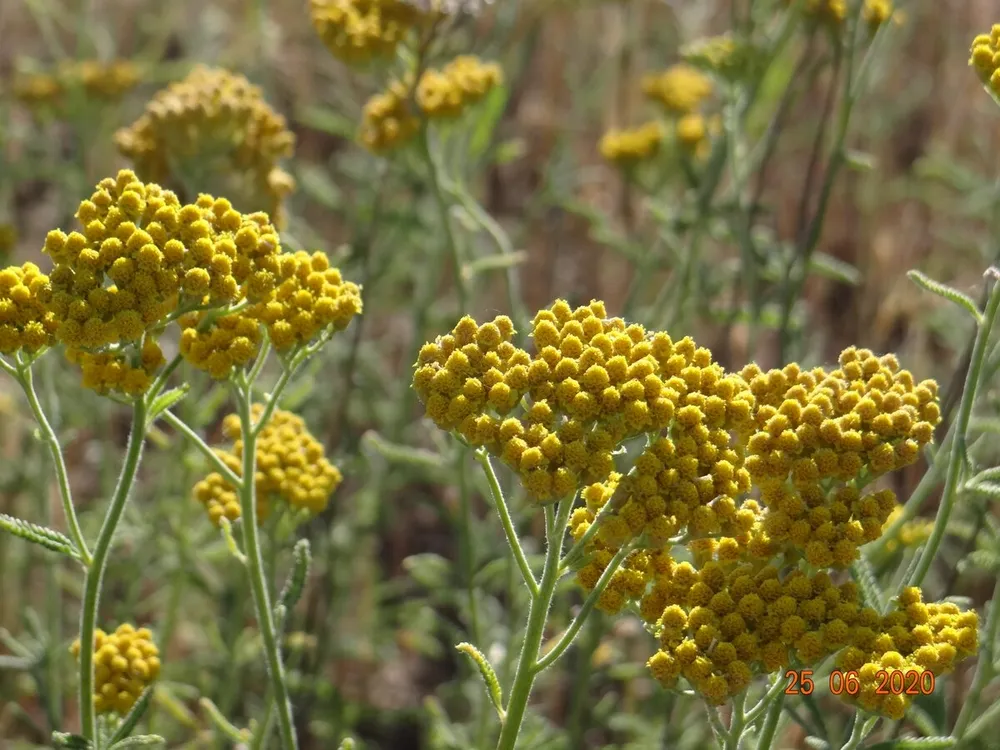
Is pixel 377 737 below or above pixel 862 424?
below

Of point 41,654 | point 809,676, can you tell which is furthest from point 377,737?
point 809,676

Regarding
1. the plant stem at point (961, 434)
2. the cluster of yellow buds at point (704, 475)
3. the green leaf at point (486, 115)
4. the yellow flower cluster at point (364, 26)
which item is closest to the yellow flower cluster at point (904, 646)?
the cluster of yellow buds at point (704, 475)

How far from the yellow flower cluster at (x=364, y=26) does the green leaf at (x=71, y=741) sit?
8.20 ft

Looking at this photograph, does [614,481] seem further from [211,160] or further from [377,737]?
[377,737]

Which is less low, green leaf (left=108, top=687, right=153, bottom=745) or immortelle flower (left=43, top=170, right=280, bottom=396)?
immortelle flower (left=43, top=170, right=280, bottom=396)

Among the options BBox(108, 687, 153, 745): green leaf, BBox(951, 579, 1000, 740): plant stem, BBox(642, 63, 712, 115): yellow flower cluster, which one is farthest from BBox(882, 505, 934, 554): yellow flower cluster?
BBox(642, 63, 712, 115): yellow flower cluster

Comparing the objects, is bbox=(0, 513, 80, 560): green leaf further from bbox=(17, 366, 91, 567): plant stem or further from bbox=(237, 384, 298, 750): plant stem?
bbox=(237, 384, 298, 750): plant stem

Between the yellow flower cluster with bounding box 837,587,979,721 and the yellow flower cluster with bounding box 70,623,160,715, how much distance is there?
1783 mm

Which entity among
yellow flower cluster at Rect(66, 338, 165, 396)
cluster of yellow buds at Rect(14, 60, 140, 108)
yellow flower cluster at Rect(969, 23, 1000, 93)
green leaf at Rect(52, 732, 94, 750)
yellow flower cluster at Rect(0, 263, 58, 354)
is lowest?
green leaf at Rect(52, 732, 94, 750)

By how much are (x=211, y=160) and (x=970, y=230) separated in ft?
18.5

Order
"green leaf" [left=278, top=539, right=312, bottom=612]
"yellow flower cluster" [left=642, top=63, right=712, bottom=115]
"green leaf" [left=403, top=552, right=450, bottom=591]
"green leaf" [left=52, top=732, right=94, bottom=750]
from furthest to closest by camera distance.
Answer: "yellow flower cluster" [left=642, top=63, right=712, bottom=115] < "green leaf" [left=403, top=552, right=450, bottom=591] < "green leaf" [left=278, top=539, right=312, bottom=612] < "green leaf" [left=52, top=732, right=94, bottom=750]

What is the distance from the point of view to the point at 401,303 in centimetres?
599

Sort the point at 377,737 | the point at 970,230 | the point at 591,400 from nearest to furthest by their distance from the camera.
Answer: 1. the point at 591,400
2. the point at 377,737
3. the point at 970,230

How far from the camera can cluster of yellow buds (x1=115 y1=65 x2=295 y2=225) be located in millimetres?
3861
